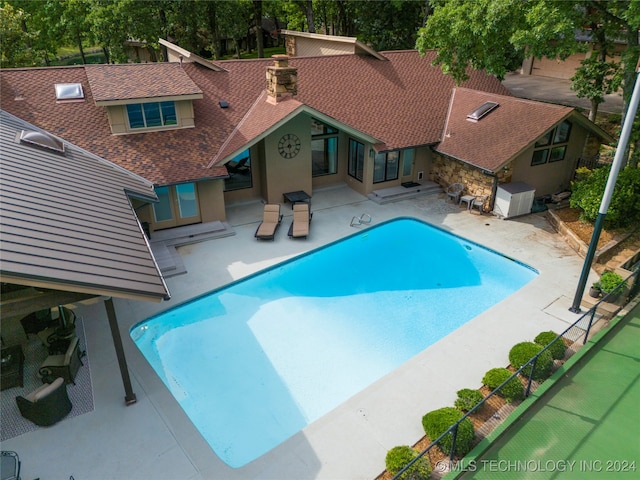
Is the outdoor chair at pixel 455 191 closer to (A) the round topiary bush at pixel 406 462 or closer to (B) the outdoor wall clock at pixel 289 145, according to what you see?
(B) the outdoor wall clock at pixel 289 145

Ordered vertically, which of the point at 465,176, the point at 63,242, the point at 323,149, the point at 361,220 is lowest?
the point at 361,220

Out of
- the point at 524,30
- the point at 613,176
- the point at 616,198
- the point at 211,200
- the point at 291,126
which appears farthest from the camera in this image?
the point at 291,126

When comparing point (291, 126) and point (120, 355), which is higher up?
point (291, 126)

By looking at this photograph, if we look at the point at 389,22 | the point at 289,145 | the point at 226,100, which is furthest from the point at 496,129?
the point at 389,22

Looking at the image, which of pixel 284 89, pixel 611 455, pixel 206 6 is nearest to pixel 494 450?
pixel 611 455

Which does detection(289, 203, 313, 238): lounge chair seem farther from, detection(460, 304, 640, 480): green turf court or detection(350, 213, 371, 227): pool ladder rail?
detection(460, 304, 640, 480): green turf court

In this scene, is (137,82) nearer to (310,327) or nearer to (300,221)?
(300,221)

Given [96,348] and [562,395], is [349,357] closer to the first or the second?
[562,395]
